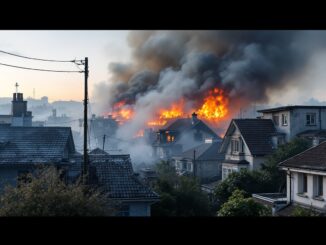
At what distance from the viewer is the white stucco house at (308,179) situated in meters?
15.1

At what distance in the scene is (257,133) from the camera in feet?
87.2

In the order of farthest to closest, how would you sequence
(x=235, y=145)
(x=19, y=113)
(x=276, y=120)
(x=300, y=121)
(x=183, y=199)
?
1. (x=276, y=120)
2. (x=235, y=145)
3. (x=300, y=121)
4. (x=19, y=113)
5. (x=183, y=199)

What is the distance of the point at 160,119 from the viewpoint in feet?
202

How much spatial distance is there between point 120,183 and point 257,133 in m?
14.2

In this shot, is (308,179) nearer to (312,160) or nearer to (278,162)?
(312,160)

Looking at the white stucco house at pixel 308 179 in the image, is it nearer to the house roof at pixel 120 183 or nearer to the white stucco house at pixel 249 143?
the house roof at pixel 120 183

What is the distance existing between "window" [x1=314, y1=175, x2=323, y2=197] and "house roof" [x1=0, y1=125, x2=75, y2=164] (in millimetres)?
10100

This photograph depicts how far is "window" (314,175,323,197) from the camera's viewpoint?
50.6ft

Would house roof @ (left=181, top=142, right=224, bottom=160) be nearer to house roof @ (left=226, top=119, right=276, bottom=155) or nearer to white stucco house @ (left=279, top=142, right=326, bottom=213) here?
house roof @ (left=226, top=119, right=276, bottom=155)

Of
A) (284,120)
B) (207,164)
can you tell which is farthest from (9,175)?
(207,164)

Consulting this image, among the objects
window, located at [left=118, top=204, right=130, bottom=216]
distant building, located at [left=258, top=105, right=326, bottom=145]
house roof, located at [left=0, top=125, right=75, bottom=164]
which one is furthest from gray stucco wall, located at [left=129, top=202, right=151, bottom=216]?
distant building, located at [left=258, top=105, right=326, bottom=145]
